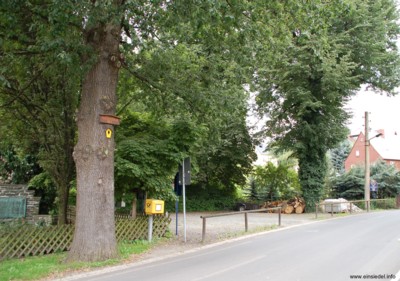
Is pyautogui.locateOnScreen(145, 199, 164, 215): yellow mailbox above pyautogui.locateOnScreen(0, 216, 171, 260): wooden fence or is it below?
above

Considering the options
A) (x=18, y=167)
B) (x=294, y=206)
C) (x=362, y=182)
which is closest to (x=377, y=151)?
(x=362, y=182)

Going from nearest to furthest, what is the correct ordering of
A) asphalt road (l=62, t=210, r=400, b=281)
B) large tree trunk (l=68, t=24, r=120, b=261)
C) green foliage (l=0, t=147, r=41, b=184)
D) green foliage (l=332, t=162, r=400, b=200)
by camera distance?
asphalt road (l=62, t=210, r=400, b=281) → large tree trunk (l=68, t=24, r=120, b=261) → green foliage (l=0, t=147, r=41, b=184) → green foliage (l=332, t=162, r=400, b=200)

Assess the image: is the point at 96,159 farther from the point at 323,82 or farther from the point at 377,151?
the point at 377,151

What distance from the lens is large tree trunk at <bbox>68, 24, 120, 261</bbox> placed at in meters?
9.14

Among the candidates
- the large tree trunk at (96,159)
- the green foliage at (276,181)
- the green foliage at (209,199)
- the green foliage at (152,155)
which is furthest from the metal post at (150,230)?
the green foliage at (276,181)

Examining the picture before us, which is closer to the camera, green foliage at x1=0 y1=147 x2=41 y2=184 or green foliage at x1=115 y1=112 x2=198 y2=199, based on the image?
green foliage at x1=115 y1=112 x2=198 y2=199

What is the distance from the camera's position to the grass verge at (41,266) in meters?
7.90

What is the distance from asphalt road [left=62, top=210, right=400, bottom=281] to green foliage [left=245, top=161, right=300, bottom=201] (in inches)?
778

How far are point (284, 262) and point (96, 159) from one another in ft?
16.4

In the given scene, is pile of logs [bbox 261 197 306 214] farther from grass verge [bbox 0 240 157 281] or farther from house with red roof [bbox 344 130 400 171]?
house with red roof [bbox 344 130 400 171]

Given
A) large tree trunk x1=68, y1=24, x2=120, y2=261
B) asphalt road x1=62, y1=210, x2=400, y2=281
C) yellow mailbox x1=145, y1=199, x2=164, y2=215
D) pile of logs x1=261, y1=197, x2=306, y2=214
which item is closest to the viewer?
asphalt road x1=62, y1=210, x2=400, y2=281

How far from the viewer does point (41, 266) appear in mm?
8594

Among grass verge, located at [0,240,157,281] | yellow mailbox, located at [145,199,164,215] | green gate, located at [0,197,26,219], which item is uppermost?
yellow mailbox, located at [145,199,164,215]

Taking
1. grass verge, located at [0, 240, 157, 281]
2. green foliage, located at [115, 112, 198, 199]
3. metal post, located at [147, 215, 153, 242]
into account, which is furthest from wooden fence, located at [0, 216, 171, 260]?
green foliage, located at [115, 112, 198, 199]
